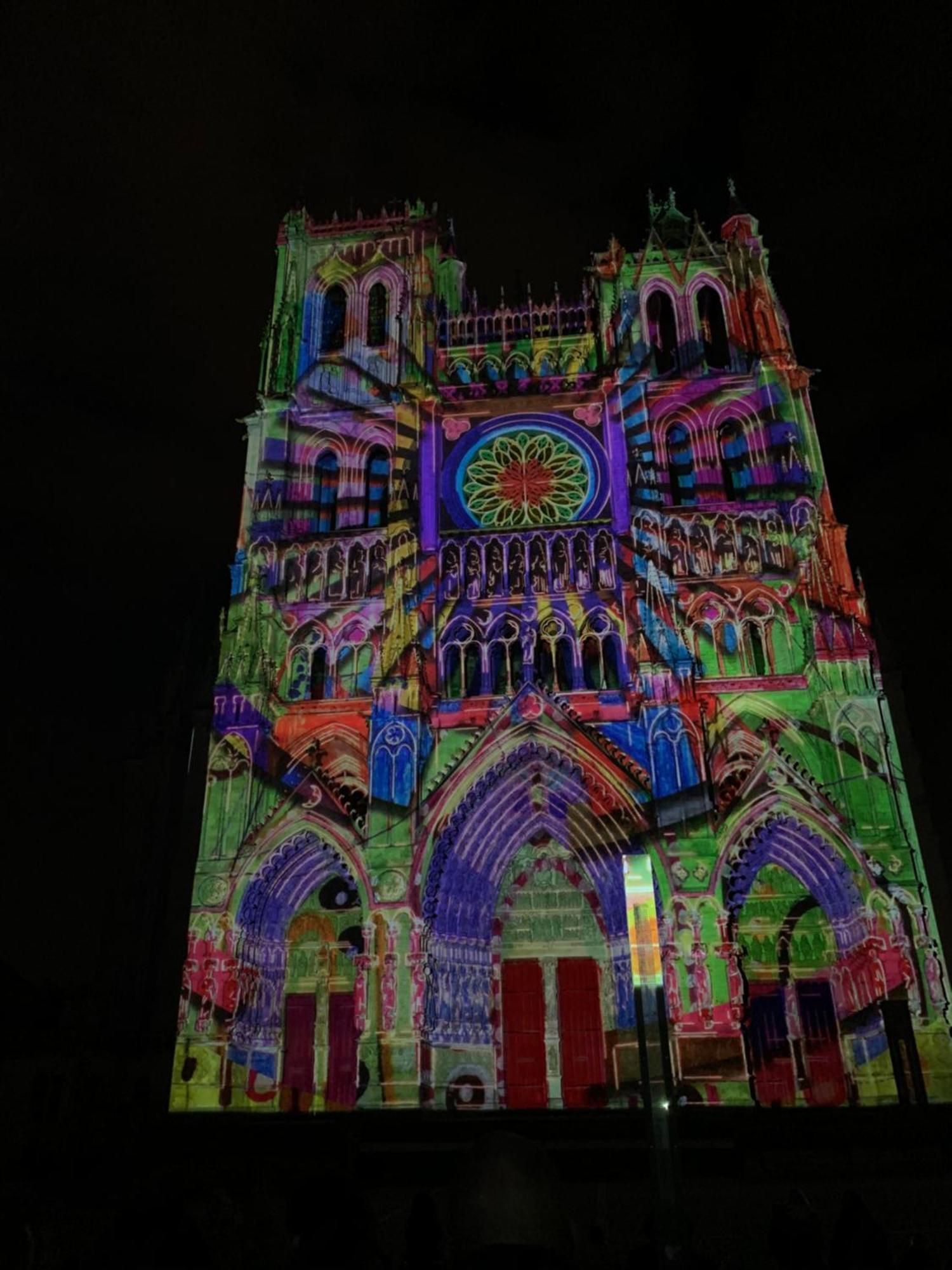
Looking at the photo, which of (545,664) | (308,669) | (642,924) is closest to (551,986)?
(545,664)

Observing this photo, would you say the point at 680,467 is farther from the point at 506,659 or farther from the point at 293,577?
the point at 293,577

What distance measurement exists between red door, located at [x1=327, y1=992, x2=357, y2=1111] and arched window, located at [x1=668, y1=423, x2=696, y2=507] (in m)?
15.6

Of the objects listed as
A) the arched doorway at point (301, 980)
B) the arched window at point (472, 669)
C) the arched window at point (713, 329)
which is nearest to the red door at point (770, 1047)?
the arched doorway at point (301, 980)

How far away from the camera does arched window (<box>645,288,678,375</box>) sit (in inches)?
1120

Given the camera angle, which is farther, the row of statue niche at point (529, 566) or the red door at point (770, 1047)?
the row of statue niche at point (529, 566)

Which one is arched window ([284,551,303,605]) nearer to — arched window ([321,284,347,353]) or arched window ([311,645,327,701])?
arched window ([311,645,327,701])

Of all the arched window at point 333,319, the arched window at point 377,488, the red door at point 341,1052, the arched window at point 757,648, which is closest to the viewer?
the red door at point 341,1052

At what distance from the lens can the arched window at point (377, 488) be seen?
26.7 meters

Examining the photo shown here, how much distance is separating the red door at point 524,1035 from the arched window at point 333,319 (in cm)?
1959

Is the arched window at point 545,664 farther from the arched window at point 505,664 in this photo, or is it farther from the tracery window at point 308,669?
the tracery window at point 308,669

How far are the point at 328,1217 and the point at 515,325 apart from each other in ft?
93.4

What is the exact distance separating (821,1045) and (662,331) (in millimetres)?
21284

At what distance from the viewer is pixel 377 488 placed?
2738 cm

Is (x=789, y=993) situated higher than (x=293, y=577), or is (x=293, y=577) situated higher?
(x=293, y=577)
